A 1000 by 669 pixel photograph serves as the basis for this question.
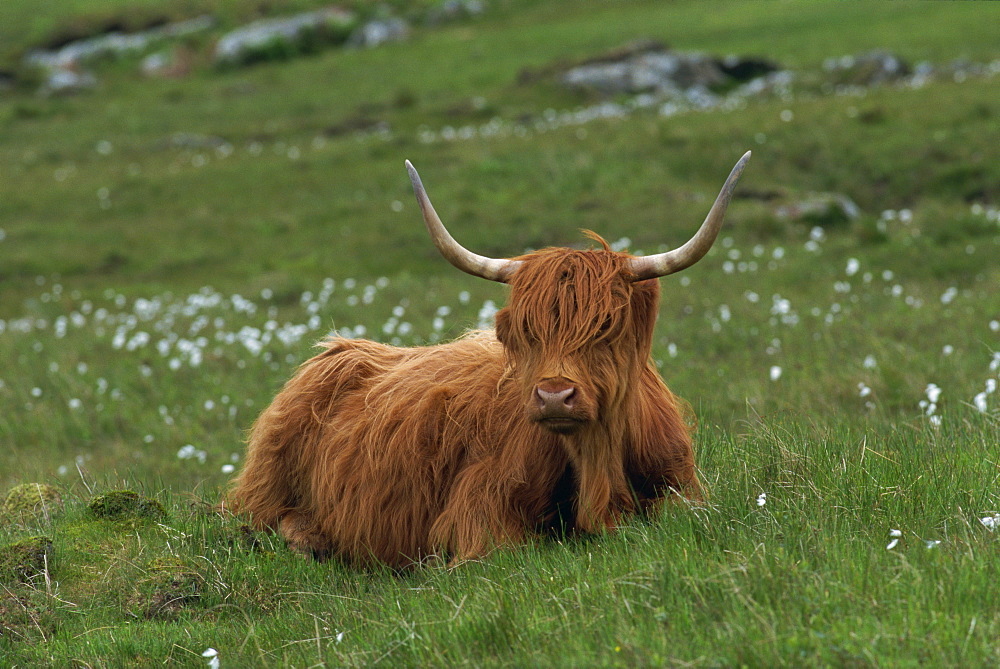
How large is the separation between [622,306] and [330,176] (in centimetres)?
2098

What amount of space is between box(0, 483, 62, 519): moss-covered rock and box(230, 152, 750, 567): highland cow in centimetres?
122

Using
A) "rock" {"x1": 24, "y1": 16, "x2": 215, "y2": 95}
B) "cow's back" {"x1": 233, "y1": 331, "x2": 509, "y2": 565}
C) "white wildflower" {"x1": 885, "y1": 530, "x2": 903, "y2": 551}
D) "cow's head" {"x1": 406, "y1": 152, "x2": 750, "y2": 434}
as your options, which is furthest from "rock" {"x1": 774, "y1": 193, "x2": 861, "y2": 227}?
"rock" {"x1": 24, "y1": 16, "x2": 215, "y2": 95}

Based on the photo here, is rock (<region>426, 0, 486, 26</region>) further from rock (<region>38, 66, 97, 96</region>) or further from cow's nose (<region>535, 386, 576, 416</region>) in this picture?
cow's nose (<region>535, 386, 576, 416</region>)

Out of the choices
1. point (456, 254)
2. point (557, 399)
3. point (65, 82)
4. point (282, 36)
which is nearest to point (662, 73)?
point (282, 36)

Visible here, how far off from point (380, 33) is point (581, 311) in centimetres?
→ 5493

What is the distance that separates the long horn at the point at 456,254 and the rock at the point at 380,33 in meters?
52.8

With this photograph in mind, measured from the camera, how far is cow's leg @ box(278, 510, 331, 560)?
21.6 feet

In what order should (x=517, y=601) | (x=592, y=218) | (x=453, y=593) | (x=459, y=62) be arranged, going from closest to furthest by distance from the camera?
1. (x=517, y=601)
2. (x=453, y=593)
3. (x=592, y=218)
4. (x=459, y=62)

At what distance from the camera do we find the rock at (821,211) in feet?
56.3

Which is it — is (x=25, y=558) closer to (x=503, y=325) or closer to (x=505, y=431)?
(x=505, y=431)

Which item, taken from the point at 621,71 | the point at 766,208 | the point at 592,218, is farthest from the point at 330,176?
the point at 621,71

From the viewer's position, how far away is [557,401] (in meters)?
4.77

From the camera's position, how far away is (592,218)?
64.9 ft

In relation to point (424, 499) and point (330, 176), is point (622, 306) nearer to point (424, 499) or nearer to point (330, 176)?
point (424, 499)
